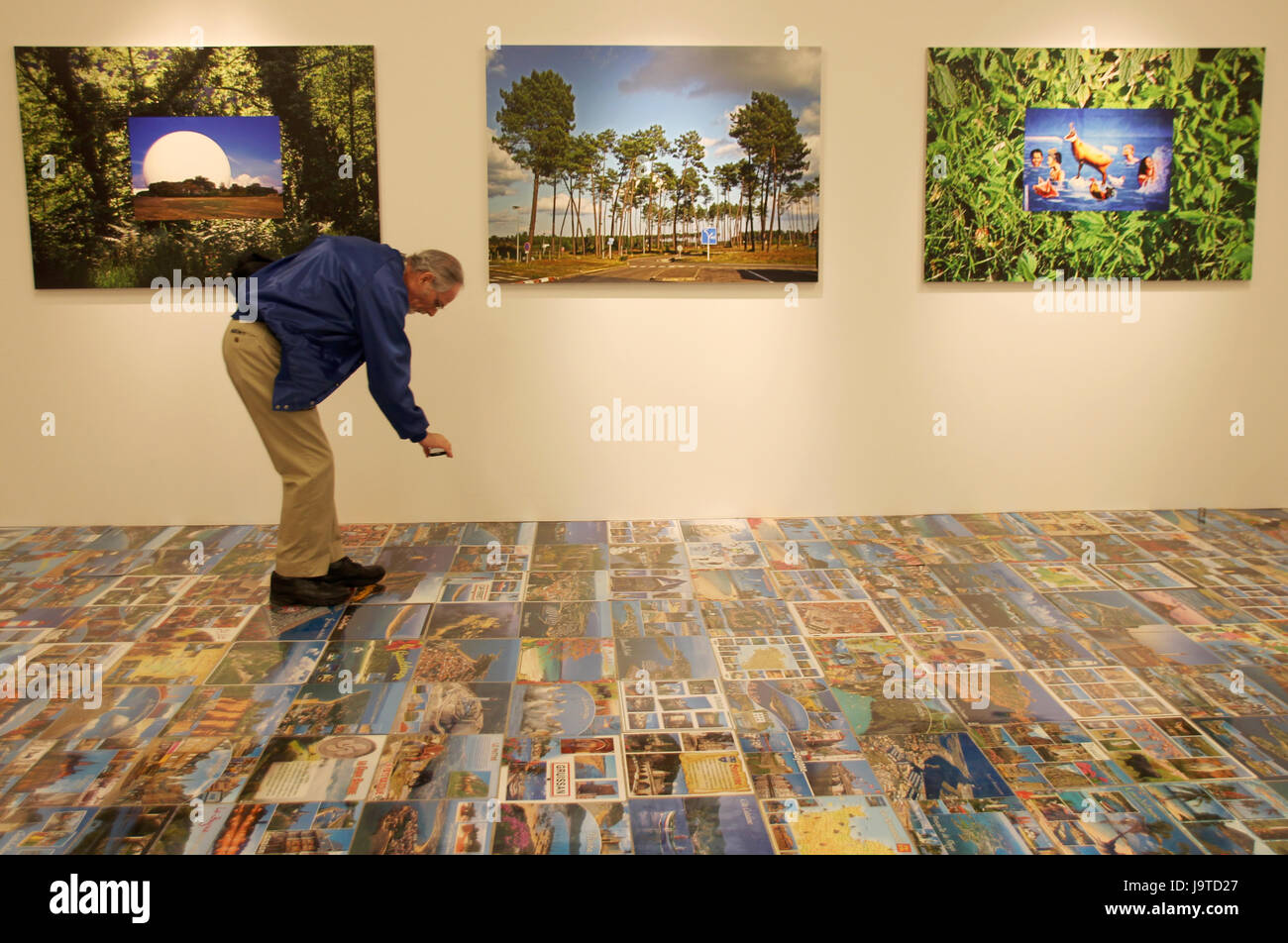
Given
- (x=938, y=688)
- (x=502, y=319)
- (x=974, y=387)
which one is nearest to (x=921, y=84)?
(x=974, y=387)

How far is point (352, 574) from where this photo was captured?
12.5ft

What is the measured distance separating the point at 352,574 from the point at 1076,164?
3556 mm

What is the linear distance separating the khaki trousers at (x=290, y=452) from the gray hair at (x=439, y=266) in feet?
1.83

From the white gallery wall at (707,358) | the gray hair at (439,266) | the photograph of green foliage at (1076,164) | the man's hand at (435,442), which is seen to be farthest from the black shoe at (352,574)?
the photograph of green foliage at (1076,164)

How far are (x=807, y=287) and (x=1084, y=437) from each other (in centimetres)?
150

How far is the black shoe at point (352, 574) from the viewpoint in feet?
12.4

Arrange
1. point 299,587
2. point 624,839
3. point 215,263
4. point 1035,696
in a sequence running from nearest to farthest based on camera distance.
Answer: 1. point 624,839
2. point 1035,696
3. point 299,587
4. point 215,263

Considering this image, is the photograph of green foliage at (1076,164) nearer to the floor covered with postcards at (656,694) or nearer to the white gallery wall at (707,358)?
the white gallery wall at (707,358)

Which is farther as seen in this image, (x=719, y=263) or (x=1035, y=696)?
(x=719, y=263)

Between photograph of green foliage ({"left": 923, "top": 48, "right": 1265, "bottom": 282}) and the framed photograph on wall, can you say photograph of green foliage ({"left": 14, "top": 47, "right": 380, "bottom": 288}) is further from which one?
photograph of green foliage ({"left": 923, "top": 48, "right": 1265, "bottom": 282})

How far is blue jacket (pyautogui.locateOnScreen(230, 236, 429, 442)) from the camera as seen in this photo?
11.3 feet

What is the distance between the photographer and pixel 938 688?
2.97 m

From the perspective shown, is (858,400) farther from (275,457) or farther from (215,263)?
(215,263)

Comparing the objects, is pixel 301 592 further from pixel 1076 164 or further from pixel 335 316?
pixel 1076 164
